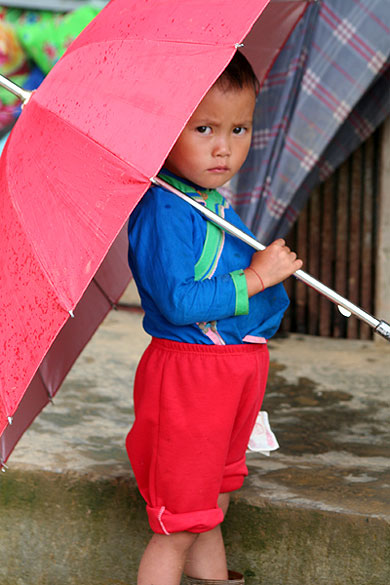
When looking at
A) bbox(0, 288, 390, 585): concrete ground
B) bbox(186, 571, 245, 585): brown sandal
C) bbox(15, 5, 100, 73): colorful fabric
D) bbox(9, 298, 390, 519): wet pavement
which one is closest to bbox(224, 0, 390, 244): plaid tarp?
bbox(9, 298, 390, 519): wet pavement

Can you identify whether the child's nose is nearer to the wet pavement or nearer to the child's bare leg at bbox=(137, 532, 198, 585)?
the child's bare leg at bbox=(137, 532, 198, 585)

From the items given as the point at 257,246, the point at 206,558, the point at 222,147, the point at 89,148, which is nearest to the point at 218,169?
the point at 222,147

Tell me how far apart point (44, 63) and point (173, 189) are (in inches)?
142

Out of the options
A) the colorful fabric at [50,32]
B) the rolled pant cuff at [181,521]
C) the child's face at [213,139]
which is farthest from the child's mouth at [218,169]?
the colorful fabric at [50,32]

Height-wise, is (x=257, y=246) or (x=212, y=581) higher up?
(x=257, y=246)

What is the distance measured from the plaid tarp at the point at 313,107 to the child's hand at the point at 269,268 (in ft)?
5.17

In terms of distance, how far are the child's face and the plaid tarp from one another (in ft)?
4.89

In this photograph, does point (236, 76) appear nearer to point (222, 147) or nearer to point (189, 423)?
point (222, 147)

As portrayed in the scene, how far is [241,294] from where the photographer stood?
1687 millimetres

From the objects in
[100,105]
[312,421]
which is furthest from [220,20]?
[312,421]

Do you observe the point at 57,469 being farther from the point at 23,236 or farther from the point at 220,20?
the point at 220,20

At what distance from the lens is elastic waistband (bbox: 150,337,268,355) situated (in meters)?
1.76

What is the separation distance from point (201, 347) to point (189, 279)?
167 millimetres

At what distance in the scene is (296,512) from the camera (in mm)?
2090
